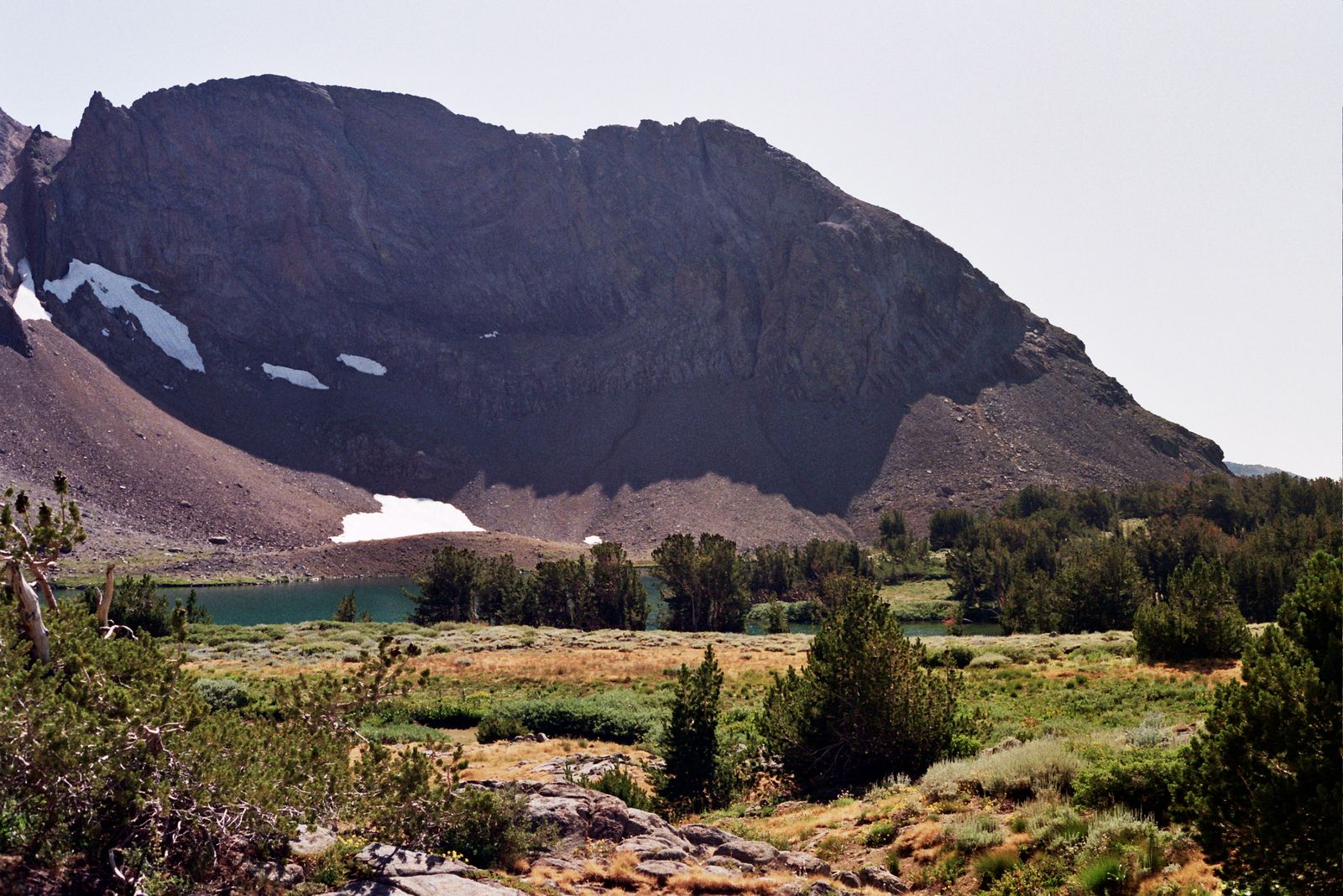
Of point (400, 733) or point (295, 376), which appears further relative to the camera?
point (295, 376)

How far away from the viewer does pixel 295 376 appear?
164 meters

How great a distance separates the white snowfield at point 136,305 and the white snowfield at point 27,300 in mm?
3843

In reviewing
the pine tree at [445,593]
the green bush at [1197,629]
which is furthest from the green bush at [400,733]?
the pine tree at [445,593]

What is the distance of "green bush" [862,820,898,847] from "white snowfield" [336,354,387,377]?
16853cm

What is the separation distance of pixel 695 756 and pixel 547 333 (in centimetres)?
17534

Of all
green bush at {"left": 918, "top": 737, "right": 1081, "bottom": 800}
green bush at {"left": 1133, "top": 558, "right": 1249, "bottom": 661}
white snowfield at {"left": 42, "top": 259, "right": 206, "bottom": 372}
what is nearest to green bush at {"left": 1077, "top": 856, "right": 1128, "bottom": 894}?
green bush at {"left": 918, "top": 737, "right": 1081, "bottom": 800}

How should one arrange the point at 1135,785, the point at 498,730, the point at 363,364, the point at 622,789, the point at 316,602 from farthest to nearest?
the point at 363,364, the point at 316,602, the point at 498,730, the point at 622,789, the point at 1135,785

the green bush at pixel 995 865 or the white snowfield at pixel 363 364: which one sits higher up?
the white snowfield at pixel 363 364

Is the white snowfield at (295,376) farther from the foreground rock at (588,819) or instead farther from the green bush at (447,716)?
the foreground rock at (588,819)

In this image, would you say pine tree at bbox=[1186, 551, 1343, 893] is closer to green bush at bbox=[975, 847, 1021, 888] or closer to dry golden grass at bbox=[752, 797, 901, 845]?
green bush at bbox=[975, 847, 1021, 888]

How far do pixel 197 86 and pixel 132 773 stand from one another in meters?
209

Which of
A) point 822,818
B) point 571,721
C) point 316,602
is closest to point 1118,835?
point 822,818

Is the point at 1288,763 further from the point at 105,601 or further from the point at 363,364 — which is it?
the point at 363,364

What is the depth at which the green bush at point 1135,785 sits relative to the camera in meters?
13.8
